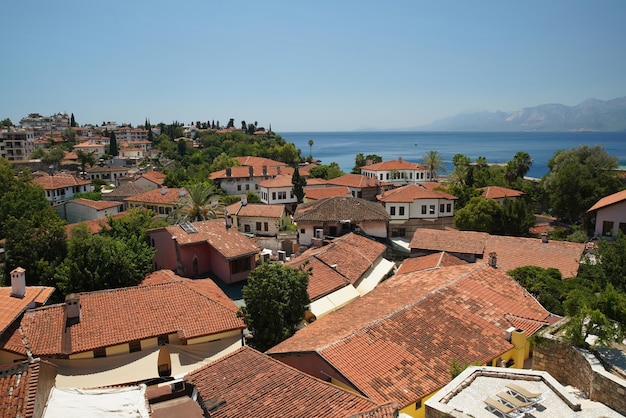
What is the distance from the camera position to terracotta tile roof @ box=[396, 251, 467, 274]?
2877 centimetres

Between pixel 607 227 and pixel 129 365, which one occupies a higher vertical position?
pixel 607 227

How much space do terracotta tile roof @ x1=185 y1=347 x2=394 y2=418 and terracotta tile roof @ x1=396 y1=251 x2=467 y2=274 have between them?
619 inches

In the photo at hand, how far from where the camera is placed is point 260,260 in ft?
108

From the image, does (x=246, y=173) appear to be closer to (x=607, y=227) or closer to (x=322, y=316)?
(x=607, y=227)

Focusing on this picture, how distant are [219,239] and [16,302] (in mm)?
12962

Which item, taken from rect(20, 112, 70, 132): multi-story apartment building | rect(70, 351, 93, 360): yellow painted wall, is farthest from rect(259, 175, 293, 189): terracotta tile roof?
rect(20, 112, 70, 132): multi-story apartment building

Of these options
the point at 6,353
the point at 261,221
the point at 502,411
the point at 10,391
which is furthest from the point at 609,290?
the point at 261,221

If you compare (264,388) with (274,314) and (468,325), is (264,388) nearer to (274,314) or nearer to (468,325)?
(274,314)

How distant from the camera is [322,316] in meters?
22.7

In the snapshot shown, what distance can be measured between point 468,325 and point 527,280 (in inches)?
311

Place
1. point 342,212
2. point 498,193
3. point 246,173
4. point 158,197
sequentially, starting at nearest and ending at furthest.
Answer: point 342,212 < point 158,197 < point 498,193 < point 246,173

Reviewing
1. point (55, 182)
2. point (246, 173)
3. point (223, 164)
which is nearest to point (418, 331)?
point (246, 173)

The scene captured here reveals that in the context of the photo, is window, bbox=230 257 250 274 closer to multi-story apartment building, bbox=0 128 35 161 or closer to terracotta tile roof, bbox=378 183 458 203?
terracotta tile roof, bbox=378 183 458 203

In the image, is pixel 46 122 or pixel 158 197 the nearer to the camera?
pixel 158 197
